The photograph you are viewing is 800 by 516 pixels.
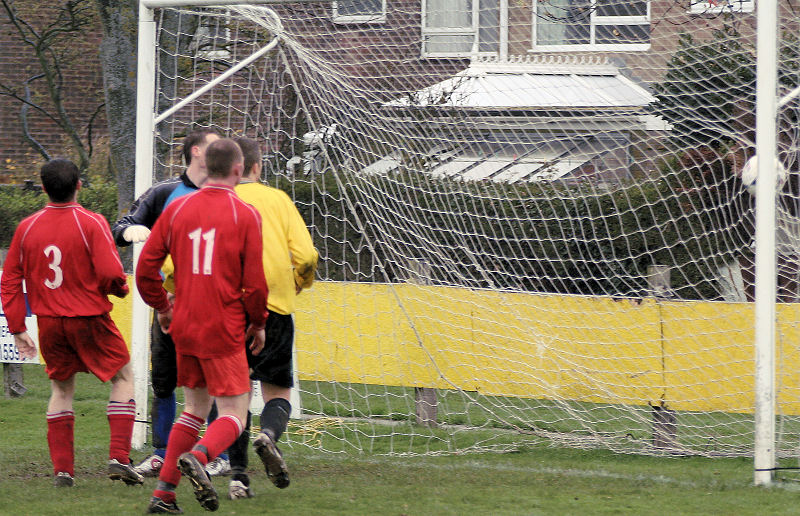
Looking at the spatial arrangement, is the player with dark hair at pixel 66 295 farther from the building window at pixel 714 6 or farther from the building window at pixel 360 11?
the building window at pixel 714 6

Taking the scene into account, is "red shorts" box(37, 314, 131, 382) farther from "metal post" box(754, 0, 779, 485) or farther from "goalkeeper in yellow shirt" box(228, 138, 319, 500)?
"metal post" box(754, 0, 779, 485)

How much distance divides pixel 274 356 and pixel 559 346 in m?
2.67

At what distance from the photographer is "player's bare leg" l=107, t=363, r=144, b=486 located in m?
5.32

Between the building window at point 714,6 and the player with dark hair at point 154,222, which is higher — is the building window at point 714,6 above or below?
above

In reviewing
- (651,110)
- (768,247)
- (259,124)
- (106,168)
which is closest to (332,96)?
(259,124)

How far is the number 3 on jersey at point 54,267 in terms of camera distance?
17.7 feet

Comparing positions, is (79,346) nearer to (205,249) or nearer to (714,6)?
(205,249)

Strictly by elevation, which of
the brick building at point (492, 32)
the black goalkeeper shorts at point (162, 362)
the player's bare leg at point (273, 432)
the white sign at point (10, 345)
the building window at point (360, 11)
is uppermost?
the building window at point (360, 11)

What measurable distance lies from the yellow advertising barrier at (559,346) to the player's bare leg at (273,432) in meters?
2.46

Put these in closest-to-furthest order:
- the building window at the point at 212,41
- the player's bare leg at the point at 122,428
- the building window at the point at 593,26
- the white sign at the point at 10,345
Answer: the player's bare leg at the point at 122,428 → the building window at the point at 593,26 → the building window at the point at 212,41 → the white sign at the point at 10,345

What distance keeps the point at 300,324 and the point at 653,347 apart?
2.94 m

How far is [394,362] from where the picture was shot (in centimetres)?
805

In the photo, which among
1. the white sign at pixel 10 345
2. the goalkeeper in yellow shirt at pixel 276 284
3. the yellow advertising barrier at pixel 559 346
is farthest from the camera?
the white sign at pixel 10 345

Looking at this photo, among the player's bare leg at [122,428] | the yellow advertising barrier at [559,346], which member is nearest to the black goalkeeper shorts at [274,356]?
the player's bare leg at [122,428]
